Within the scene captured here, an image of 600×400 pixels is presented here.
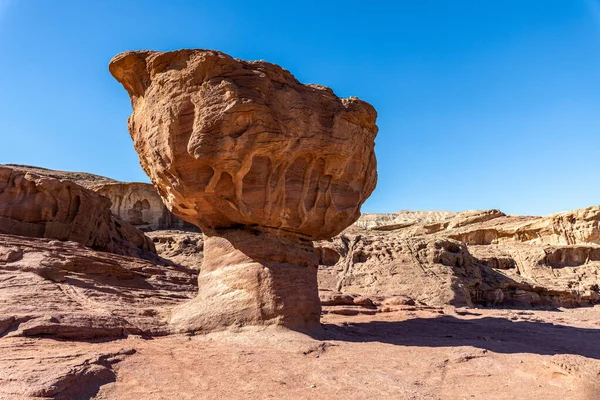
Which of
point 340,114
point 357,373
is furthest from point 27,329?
point 340,114

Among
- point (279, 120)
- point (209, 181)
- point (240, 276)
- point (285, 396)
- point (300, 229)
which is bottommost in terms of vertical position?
point (285, 396)

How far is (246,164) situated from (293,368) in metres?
3.68

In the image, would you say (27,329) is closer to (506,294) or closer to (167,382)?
(167,382)

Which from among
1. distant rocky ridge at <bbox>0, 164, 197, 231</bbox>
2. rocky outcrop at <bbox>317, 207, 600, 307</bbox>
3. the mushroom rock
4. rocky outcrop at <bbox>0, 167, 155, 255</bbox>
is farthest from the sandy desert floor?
distant rocky ridge at <bbox>0, 164, 197, 231</bbox>

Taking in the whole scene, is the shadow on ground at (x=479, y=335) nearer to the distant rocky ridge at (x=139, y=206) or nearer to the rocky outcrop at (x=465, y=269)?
the rocky outcrop at (x=465, y=269)

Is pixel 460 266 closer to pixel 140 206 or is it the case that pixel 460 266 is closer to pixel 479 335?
pixel 479 335

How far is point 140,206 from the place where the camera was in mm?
39812

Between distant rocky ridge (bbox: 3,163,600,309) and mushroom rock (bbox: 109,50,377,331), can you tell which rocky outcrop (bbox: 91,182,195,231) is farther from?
mushroom rock (bbox: 109,50,377,331)

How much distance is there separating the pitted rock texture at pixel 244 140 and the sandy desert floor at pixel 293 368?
96.7 inches

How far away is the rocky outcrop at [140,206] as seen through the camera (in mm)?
38875

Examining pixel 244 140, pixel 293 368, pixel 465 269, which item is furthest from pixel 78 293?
pixel 465 269

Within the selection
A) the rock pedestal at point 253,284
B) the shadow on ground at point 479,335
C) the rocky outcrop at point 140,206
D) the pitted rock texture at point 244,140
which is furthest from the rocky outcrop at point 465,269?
the rocky outcrop at point 140,206

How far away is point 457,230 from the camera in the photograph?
39.2m

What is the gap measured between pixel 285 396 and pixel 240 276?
3469mm
